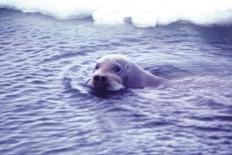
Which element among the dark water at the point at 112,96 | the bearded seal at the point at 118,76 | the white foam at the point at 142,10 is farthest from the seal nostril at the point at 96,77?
the white foam at the point at 142,10

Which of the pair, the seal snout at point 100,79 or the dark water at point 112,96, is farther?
the seal snout at point 100,79

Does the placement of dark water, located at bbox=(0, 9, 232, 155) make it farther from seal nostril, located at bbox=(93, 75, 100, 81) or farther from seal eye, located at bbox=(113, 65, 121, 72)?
seal eye, located at bbox=(113, 65, 121, 72)

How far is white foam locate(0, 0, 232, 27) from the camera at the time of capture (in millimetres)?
16578

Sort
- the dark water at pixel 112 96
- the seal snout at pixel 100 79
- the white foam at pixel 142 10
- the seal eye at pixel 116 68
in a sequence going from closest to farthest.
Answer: the dark water at pixel 112 96 < the seal snout at pixel 100 79 < the seal eye at pixel 116 68 < the white foam at pixel 142 10

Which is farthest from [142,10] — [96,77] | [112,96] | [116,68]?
[112,96]

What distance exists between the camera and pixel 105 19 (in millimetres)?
17391

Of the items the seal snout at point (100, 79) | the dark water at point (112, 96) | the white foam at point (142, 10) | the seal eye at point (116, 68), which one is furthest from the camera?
the white foam at point (142, 10)

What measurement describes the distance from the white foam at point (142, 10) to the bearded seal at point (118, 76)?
519 centimetres

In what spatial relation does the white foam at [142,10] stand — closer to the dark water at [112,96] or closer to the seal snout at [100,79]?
the dark water at [112,96]

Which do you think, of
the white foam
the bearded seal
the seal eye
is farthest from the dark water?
the seal eye

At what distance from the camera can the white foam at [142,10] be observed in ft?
54.4

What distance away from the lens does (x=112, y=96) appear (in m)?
10.9

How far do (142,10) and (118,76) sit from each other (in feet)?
21.3

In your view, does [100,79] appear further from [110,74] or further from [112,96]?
[112,96]
